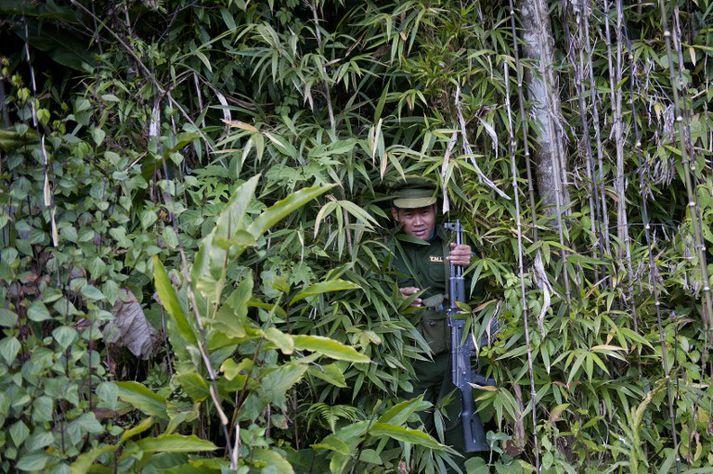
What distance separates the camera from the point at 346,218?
3.54m

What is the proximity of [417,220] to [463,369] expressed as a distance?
76 cm

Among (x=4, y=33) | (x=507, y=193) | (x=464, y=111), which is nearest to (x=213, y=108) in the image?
(x=4, y=33)

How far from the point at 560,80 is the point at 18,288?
2899 millimetres

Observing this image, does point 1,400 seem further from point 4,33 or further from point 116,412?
point 4,33

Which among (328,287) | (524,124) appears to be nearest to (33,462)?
(328,287)

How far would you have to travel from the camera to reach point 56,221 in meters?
3.07

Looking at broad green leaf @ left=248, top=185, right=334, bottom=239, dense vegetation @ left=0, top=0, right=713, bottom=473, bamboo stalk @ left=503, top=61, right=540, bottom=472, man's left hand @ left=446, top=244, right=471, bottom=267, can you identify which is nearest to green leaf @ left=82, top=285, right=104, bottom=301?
dense vegetation @ left=0, top=0, right=713, bottom=473

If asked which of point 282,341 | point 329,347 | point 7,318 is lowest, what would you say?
point 329,347

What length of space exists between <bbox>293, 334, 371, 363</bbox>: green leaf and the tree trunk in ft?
5.19

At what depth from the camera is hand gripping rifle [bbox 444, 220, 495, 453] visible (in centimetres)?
371

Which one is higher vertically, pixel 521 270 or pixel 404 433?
pixel 521 270

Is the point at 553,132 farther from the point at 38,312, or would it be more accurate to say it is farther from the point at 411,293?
the point at 38,312

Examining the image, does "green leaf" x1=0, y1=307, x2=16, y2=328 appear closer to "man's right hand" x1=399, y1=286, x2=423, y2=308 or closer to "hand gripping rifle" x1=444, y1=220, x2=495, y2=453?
"man's right hand" x1=399, y1=286, x2=423, y2=308

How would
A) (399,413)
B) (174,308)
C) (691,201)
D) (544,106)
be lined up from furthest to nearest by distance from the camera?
(544,106) < (691,201) < (399,413) < (174,308)
